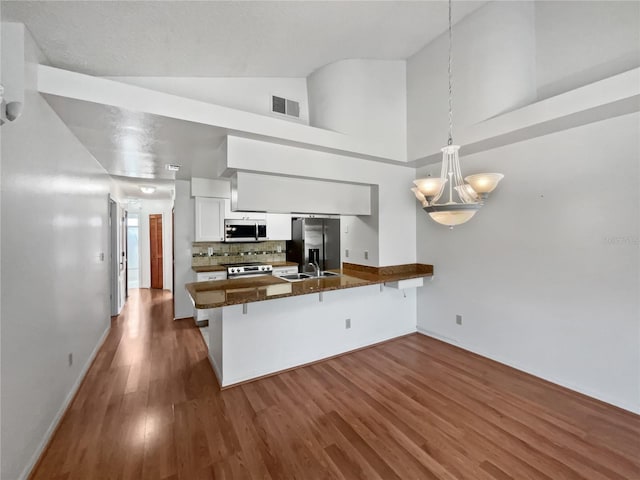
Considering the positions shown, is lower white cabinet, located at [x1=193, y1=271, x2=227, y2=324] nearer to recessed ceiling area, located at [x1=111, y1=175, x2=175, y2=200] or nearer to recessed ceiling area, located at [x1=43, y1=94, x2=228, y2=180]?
recessed ceiling area, located at [x1=43, y1=94, x2=228, y2=180]

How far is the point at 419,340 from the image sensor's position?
3869mm

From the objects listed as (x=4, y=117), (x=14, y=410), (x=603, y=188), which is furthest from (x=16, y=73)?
(x=603, y=188)

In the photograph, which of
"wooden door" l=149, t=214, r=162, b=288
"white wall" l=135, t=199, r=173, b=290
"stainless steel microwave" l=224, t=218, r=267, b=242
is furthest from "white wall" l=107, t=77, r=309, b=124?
"wooden door" l=149, t=214, r=162, b=288

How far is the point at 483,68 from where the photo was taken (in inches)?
116

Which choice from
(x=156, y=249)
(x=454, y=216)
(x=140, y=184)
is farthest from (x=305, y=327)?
(x=156, y=249)

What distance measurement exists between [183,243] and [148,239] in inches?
156

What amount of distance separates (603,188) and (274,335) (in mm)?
3448

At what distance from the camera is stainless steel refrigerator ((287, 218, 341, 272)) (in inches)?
189

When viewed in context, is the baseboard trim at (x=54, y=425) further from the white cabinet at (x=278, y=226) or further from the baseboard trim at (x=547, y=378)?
the baseboard trim at (x=547, y=378)

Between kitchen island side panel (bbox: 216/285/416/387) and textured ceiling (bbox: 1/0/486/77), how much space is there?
232 centimetres

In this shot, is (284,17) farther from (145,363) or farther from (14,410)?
(145,363)

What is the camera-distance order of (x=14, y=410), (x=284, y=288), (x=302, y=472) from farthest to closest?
(x=284, y=288) → (x=302, y=472) → (x=14, y=410)

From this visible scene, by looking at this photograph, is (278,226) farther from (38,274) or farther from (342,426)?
(342,426)

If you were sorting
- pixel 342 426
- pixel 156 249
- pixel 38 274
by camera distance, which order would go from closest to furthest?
pixel 38 274, pixel 342 426, pixel 156 249
